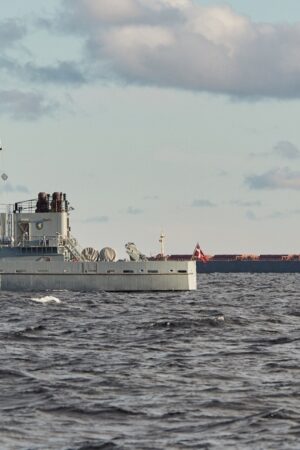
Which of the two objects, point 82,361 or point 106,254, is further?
point 106,254

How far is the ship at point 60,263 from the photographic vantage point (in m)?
82.8

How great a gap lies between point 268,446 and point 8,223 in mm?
67273

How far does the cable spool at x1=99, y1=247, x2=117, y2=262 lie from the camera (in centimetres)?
8569

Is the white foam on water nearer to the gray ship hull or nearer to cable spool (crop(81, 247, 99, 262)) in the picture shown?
the gray ship hull

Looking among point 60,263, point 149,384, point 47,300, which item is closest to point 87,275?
point 60,263

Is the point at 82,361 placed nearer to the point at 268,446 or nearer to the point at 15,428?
the point at 15,428

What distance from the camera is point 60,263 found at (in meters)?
82.9

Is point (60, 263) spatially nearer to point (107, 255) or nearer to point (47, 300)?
point (107, 255)

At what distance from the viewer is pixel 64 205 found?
283 ft

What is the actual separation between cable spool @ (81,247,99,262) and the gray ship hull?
100 inches

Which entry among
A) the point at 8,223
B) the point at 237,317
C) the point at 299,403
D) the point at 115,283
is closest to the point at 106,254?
the point at 115,283

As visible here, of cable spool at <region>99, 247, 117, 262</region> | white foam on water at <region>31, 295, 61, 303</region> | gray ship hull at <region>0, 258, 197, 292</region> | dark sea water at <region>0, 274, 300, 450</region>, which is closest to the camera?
dark sea water at <region>0, 274, 300, 450</region>

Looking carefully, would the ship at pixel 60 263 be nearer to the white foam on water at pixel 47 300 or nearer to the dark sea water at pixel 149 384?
the white foam on water at pixel 47 300

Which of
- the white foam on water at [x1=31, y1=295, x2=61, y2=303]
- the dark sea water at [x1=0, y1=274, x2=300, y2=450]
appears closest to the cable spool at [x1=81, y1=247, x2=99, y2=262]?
the white foam on water at [x1=31, y1=295, x2=61, y2=303]
